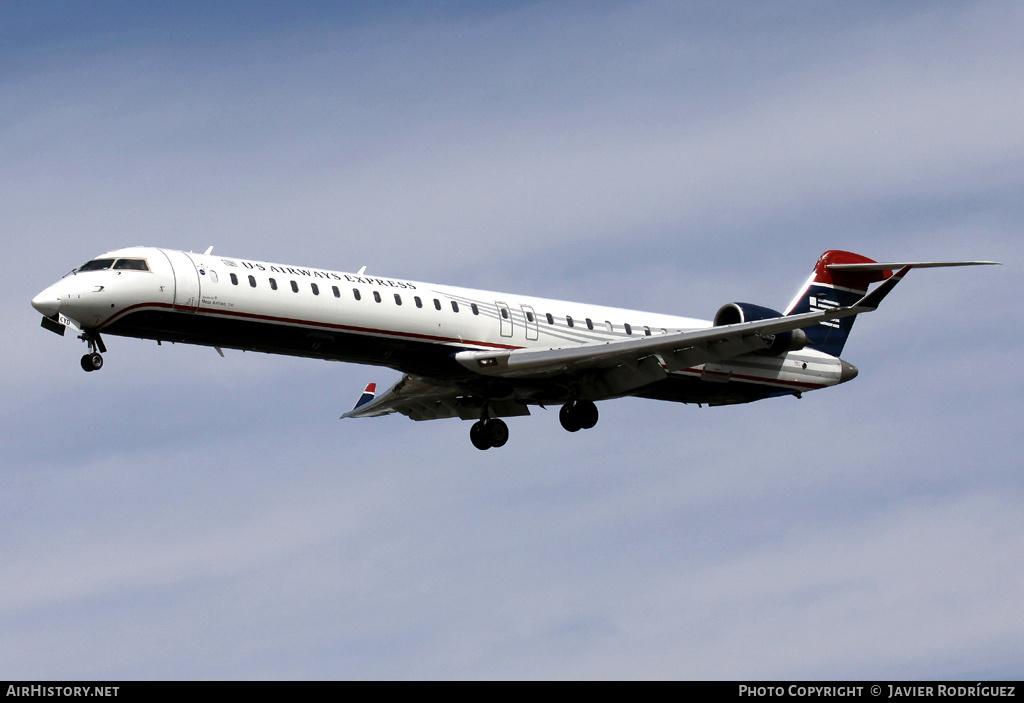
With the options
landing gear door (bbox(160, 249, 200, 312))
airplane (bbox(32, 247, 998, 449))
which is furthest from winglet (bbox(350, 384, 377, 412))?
landing gear door (bbox(160, 249, 200, 312))

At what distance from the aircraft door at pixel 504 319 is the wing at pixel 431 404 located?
1.88m

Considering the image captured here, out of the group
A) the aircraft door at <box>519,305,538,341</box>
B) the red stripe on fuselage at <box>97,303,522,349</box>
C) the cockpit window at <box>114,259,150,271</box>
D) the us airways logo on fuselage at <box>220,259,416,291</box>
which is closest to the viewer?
the red stripe on fuselage at <box>97,303,522,349</box>

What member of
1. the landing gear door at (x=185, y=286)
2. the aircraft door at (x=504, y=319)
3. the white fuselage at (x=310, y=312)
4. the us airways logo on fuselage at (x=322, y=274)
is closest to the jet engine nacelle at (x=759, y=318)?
the white fuselage at (x=310, y=312)

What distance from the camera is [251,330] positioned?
2920 centimetres

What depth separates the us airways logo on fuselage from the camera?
29547 mm

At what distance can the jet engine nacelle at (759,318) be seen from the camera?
33.7m

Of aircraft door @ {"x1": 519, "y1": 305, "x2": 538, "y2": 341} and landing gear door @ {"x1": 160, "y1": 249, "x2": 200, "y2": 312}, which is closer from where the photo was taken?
landing gear door @ {"x1": 160, "y1": 249, "x2": 200, "y2": 312}

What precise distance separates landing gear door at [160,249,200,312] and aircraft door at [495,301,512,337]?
263 inches

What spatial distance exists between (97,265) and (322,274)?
171 inches

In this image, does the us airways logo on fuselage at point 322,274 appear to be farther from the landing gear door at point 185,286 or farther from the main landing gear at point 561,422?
the main landing gear at point 561,422

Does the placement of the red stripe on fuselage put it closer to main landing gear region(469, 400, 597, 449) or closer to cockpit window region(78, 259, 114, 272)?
cockpit window region(78, 259, 114, 272)

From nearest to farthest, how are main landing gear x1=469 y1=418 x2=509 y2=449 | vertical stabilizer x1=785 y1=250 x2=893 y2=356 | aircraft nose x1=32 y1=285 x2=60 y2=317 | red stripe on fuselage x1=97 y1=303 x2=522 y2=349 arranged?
1. aircraft nose x1=32 y1=285 x2=60 y2=317
2. red stripe on fuselage x1=97 y1=303 x2=522 y2=349
3. main landing gear x1=469 y1=418 x2=509 y2=449
4. vertical stabilizer x1=785 y1=250 x2=893 y2=356
